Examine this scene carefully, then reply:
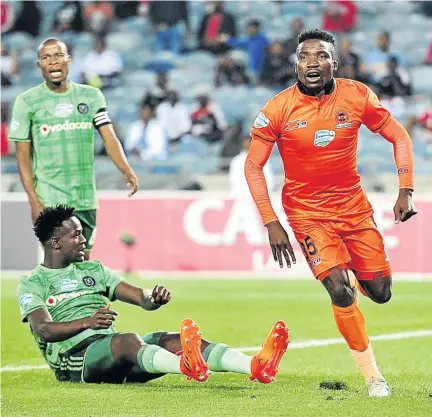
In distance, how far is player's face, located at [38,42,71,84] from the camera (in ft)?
29.2

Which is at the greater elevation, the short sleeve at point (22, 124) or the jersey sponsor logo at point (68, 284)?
the short sleeve at point (22, 124)

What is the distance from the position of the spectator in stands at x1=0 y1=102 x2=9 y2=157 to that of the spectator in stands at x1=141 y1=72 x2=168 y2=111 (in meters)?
2.43

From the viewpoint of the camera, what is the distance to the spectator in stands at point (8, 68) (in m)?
22.6

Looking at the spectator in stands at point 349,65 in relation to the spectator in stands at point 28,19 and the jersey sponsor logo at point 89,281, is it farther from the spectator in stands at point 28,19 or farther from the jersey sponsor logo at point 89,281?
the jersey sponsor logo at point 89,281

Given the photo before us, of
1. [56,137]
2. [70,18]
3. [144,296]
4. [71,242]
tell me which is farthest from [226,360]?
[70,18]

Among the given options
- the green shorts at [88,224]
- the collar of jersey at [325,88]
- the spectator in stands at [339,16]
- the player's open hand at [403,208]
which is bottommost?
the green shorts at [88,224]

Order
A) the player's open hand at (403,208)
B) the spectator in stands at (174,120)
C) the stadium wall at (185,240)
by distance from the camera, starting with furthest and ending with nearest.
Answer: the spectator in stands at (174,120)
the stadium wall at (185,240)
the player's open hand at (403,208)

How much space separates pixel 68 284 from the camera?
7.78 m

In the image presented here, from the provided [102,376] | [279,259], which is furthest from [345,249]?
[102,376]

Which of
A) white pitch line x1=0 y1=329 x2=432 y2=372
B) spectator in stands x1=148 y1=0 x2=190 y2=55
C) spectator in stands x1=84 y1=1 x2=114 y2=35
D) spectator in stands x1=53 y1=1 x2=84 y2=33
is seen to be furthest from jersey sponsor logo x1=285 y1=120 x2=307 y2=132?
spectator in stands x1=53 y1=1 x2=84 y2=33

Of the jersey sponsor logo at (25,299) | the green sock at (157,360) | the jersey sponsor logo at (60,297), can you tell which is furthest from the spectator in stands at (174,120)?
the green sock at (157,360)

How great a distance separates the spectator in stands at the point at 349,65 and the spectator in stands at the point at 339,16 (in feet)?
5.80

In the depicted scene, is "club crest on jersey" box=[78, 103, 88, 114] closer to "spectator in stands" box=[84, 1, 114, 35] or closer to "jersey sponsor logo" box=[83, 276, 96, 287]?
"jersey sponsor logo" box=[83, 276, 96, 287]

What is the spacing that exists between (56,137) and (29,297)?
1903 mm
